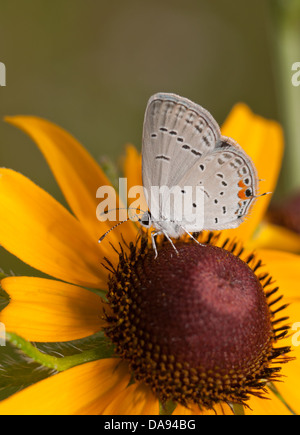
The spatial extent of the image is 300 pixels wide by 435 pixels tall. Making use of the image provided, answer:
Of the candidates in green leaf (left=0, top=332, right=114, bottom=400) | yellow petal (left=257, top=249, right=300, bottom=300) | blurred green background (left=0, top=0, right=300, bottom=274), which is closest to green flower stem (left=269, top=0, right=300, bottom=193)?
yellow petal (left=257, top=249, right=300, bottom=300)

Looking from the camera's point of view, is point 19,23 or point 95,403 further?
point 19,23

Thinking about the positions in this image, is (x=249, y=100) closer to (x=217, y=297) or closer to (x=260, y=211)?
(x=260, y=211)

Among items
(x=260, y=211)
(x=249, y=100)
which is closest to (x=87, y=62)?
(x=249, y=100)

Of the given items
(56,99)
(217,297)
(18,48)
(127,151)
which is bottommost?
(217,297)

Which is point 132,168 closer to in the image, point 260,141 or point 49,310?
point 260,141

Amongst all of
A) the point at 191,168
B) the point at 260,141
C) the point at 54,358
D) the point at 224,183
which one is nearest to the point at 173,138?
the point at 191,168

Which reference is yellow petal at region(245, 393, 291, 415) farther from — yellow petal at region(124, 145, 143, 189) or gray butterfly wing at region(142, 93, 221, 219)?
yellow petal at region(124, 145, 143, 189)

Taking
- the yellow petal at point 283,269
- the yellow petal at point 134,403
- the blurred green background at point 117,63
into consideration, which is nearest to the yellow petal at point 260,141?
the yellow petal at point 283,269
